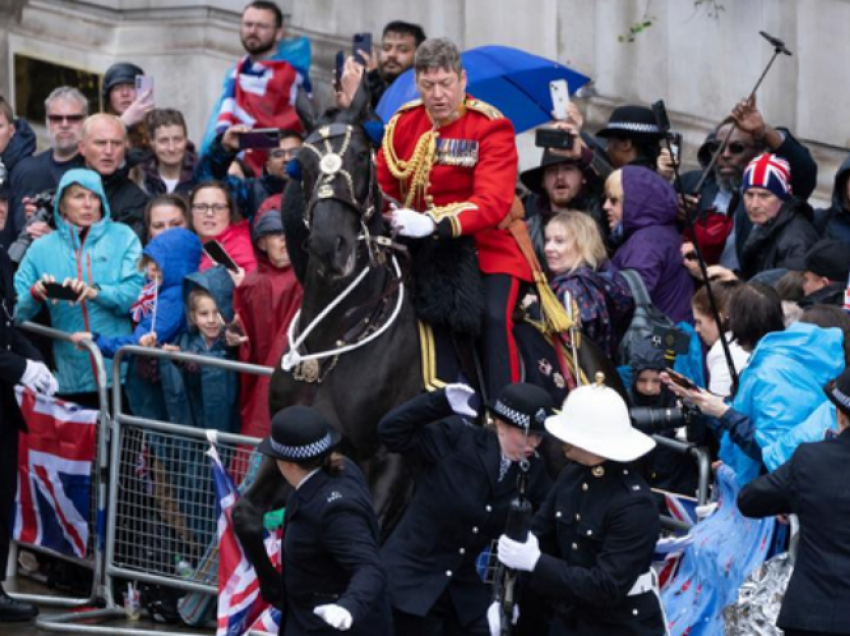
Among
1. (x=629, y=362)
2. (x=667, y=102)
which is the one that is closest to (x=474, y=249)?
(x=629, y=362)

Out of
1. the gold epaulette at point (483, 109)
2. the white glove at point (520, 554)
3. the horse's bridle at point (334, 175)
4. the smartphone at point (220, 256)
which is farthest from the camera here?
the smartphone at point (220, 256)

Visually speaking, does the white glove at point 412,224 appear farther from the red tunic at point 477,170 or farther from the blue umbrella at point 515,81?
the blue umbrella at point 515,81

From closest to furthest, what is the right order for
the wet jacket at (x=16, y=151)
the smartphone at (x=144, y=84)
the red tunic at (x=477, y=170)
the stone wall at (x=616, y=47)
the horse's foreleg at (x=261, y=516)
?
the horse's foreleg at (x=261, y=516) < the red tunic at (x=477, y=170) < the wet jacket at (x=16, y=151) < the smartphone at (x=144, y=84) < the stone wall at (x=616, y=47)

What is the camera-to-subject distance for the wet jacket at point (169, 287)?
571 inches

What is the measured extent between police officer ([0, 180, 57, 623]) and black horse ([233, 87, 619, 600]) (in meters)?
2.14

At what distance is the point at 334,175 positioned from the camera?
1184cm

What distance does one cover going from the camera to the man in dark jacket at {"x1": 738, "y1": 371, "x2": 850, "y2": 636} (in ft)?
33.1

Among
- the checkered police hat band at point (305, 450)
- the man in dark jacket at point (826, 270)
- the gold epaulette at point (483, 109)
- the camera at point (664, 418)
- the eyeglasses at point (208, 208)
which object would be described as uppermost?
the gold epaulette at point (483, 109)

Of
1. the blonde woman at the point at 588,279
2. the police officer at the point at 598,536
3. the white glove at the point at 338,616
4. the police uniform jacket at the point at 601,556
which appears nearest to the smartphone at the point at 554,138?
the blonde woman at the point at 588,279

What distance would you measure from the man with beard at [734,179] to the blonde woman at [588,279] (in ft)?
3.57

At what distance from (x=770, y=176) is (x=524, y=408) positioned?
4503mm

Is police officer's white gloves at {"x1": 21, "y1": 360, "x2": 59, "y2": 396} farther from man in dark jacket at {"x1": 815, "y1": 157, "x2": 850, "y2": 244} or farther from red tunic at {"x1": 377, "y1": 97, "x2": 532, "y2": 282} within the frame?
man in dark jacket at {"x1": 815, "y1": 157, "x2": 850, "y2": 244}

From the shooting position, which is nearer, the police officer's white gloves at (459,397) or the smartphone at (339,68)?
the police officer's white gloves at (459,397)

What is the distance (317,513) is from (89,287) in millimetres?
4703
